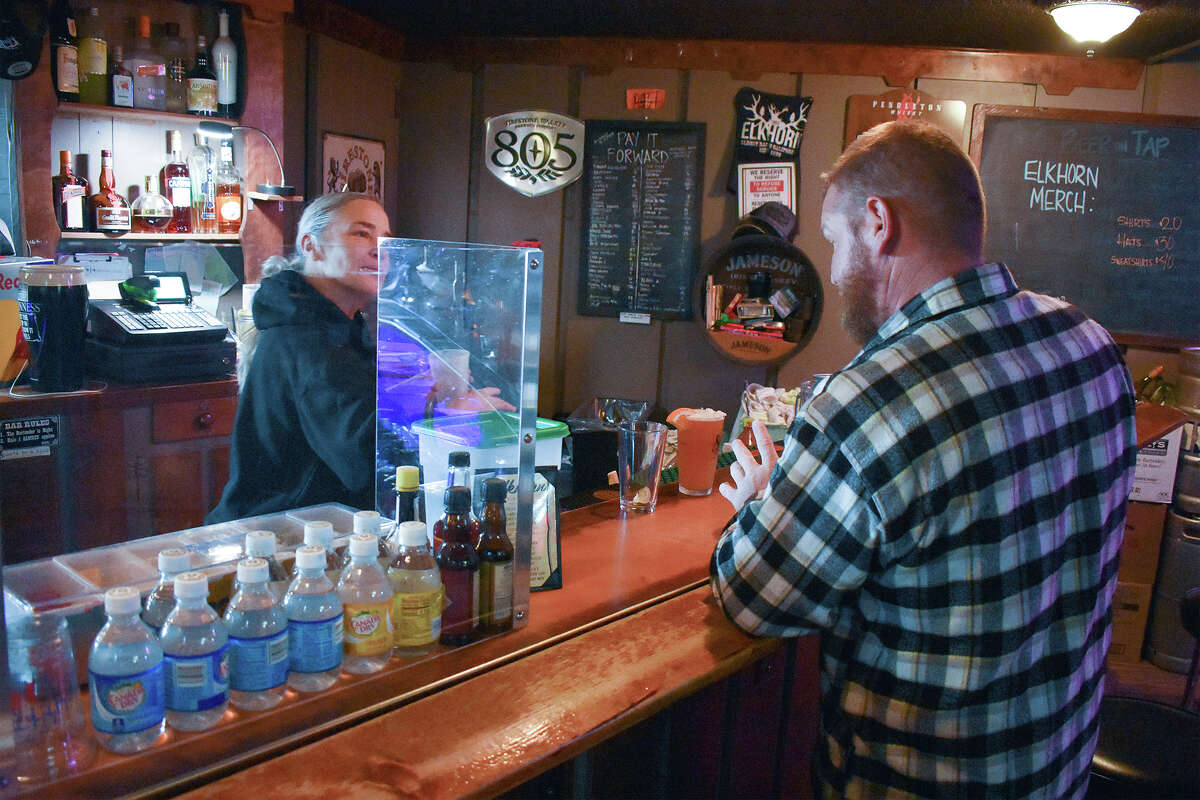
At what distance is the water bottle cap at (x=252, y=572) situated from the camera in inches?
41.8

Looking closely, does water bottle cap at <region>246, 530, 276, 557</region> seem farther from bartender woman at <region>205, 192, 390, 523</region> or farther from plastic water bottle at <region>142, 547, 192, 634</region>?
bartender woman at <region>205, 192, 390, 523</region>

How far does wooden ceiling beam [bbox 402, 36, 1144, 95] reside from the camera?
14.0 feet

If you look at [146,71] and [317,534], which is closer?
[317,534]

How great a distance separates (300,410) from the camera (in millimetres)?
1961

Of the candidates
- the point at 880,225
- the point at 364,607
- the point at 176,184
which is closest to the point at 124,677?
the point at 364,607

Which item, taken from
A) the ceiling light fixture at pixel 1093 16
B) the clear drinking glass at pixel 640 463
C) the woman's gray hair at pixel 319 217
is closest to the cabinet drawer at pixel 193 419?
the woman's gray hair at pixel 319 217

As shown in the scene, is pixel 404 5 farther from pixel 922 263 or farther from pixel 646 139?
pixel 922 263

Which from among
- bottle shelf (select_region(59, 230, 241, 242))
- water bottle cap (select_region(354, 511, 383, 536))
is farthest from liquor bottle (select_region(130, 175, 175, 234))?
water bottle cap (select_region(354, 511, 383, 536))

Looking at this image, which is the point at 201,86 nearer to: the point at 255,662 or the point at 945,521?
the point at 255,662

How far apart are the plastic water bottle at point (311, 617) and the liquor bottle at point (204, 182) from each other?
308cm

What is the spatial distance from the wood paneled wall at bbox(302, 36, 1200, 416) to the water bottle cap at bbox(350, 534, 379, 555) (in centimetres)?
343

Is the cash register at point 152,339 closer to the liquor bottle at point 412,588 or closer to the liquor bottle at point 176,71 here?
the liquor bottle at point 176,71

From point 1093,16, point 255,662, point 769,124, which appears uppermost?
point 1093,16

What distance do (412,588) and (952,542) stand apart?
0.74m
